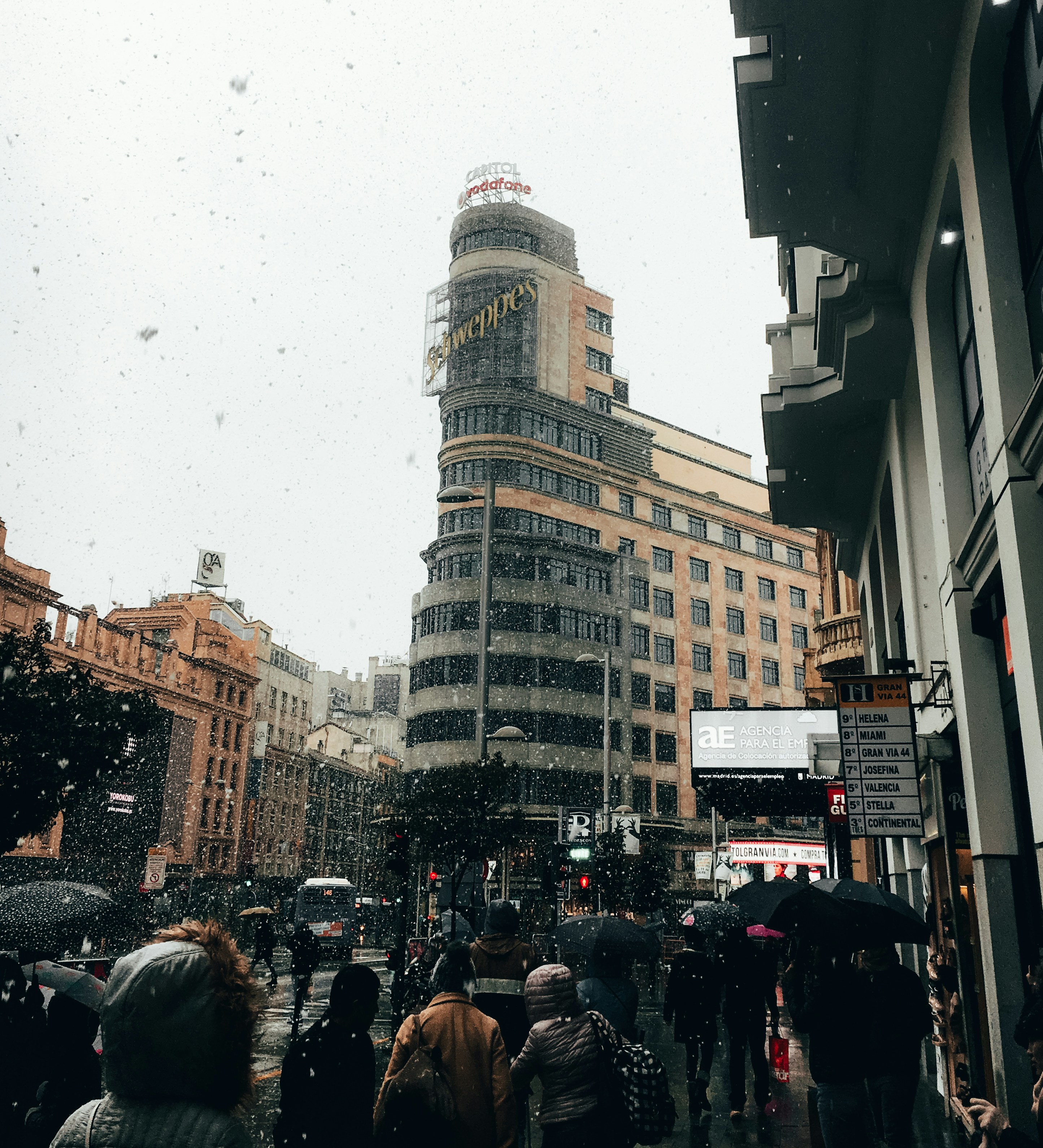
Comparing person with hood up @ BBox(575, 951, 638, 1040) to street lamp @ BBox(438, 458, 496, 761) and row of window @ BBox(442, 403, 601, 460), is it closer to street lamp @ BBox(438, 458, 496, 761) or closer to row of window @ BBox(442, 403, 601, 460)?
street lamp @ BBox(438, 458, 496, 761)

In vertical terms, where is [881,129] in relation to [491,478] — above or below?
below

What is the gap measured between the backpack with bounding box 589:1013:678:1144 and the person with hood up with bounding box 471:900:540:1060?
1962 mm

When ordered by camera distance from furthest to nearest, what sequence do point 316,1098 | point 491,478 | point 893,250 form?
point 491,478, point 893,250, point 316,1098

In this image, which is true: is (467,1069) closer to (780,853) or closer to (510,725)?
(780,853)

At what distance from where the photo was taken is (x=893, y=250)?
11383 millimetres

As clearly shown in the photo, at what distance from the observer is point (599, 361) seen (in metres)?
74.7

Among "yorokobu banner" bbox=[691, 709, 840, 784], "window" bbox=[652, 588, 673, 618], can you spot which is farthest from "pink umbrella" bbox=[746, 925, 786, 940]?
"window" bbox=[652, 588, 673, 618]

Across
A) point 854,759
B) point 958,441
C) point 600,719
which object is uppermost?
point 600,719

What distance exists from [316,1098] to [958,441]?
821cm

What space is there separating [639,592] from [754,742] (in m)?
49.9

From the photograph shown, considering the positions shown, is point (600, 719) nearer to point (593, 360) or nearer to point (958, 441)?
point (593, 360)

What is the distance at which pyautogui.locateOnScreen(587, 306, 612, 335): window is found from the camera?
7488 centimetres

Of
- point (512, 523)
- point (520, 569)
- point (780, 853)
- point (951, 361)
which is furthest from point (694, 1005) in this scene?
point (512, 523)

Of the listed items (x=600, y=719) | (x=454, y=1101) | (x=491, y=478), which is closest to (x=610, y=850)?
(x=491, y=478)
